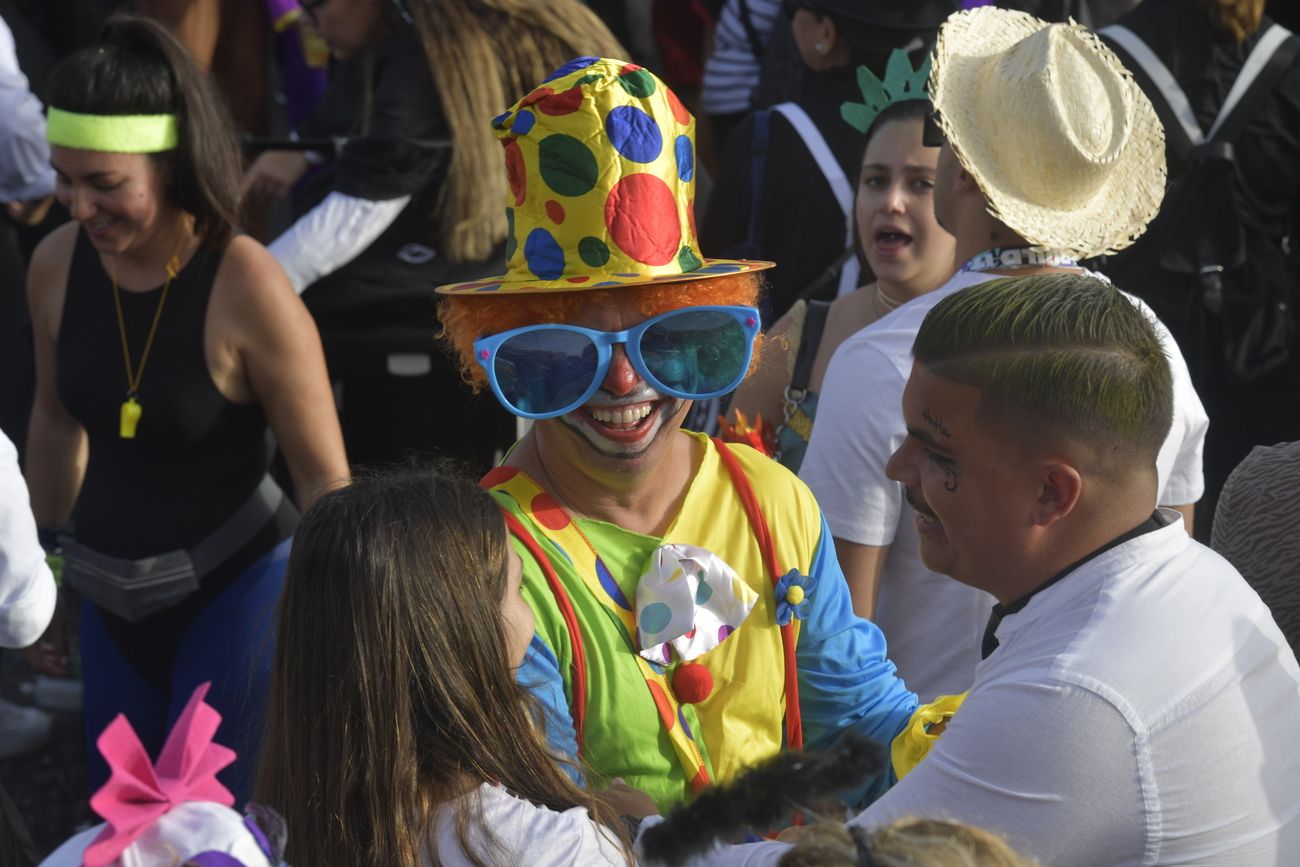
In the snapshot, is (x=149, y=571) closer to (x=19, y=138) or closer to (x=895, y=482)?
(x=895, y=482)

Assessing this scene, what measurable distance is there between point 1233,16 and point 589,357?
2.70 m

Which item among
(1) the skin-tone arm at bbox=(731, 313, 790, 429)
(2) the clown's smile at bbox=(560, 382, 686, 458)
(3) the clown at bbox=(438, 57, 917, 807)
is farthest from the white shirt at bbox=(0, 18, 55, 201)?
(2) the clown's smile at bbox=(560, 382, 686, 458)

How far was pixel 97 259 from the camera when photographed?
3500 mm

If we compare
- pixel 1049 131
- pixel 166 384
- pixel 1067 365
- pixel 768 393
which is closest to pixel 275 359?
pixel 166 384

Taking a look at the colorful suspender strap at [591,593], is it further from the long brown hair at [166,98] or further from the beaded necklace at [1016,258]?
the long brown hair at [166,98]

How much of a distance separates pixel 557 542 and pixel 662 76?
448 centimetres

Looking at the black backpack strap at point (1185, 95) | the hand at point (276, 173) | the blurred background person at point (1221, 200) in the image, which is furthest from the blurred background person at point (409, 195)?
the blurred background person at point (1221, 200)

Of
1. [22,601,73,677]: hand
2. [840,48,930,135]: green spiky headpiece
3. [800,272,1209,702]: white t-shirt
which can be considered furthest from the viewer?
[22,601,73,677]: hand

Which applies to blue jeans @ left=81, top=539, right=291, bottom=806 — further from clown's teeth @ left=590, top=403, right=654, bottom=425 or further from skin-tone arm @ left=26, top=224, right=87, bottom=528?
clown's teeth @ left=590, top=403, right=654, bottom=425

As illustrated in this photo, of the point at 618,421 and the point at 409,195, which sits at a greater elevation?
the point at 618,421

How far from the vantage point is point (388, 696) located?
184 cm

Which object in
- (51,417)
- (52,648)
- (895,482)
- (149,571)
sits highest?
(895,482)

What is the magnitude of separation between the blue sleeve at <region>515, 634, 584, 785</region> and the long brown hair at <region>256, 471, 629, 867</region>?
6.8 inches

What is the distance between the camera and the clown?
2.25 metres
